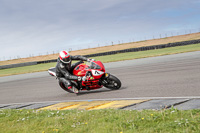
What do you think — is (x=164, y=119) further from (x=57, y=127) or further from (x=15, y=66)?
(x=15, y=66)

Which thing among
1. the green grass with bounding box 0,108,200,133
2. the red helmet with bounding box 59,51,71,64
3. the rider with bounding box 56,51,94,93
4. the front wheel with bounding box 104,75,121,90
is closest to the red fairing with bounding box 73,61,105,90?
the rider with bounding box 56,51,94,93

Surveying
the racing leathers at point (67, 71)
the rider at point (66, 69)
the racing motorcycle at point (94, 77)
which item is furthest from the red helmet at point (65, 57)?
the racing motorcycle at point (94, 77)

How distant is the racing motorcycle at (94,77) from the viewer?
30.8 ft

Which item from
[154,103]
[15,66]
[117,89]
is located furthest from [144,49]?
[154,103]

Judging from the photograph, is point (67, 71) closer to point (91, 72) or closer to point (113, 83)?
point (91, 72)

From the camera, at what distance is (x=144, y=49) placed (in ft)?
125

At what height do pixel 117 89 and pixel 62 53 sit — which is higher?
pixel 62 53

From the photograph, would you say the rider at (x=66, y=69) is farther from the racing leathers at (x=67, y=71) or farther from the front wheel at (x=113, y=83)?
the front wheel at (x=113, y=83)

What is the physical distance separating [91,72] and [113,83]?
36.3 inches

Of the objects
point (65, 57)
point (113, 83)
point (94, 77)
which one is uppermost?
point (65, 57)

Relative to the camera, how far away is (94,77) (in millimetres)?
9484

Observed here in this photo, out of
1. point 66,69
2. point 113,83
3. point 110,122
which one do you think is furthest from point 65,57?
point 110,122

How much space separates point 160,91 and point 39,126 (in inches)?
164

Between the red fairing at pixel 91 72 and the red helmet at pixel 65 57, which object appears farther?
the red helmet at pixel 65 57
